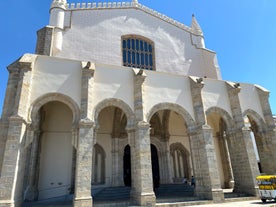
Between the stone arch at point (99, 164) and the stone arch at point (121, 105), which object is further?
the stone arch at point (99, 164)

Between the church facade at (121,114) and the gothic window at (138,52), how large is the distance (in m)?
0.09

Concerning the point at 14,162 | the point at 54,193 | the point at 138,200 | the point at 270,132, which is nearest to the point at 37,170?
the point at 54,193

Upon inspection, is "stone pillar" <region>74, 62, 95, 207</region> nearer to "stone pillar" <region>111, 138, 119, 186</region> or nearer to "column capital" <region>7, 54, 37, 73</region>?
"column capital" <region>7, 54, 37, 73</region>

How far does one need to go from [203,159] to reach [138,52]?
9754 mm

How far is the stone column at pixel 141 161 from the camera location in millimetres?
9722

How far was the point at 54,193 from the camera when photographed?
39.8 ft

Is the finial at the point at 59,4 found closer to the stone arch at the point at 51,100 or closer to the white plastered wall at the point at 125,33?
the white plastered wall at the point at 125,33

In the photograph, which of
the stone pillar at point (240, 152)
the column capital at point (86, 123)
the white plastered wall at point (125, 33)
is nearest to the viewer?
the column capital at point (86, 123)

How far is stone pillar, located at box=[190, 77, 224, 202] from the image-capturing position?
1092 cm

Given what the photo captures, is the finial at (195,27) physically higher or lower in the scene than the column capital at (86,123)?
higher

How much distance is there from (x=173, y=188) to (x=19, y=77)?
1085cm

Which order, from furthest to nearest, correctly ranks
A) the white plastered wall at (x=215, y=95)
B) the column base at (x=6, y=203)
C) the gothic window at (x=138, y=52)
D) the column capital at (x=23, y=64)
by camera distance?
the gothic window at (x=138, y=52) < the white plastered wall at (x=215, y=95) < the column capital at (x=23, y=64) < the column base at (x=6, y=203)

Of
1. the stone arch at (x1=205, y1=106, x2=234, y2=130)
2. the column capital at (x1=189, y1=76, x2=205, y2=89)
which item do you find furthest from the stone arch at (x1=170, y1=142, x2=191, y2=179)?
the column capital at (x1=189, y1=76, x2=205, y2=89)

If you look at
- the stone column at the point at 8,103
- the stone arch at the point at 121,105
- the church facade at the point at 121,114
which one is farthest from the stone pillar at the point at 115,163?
the stone column at the point at 8,103
